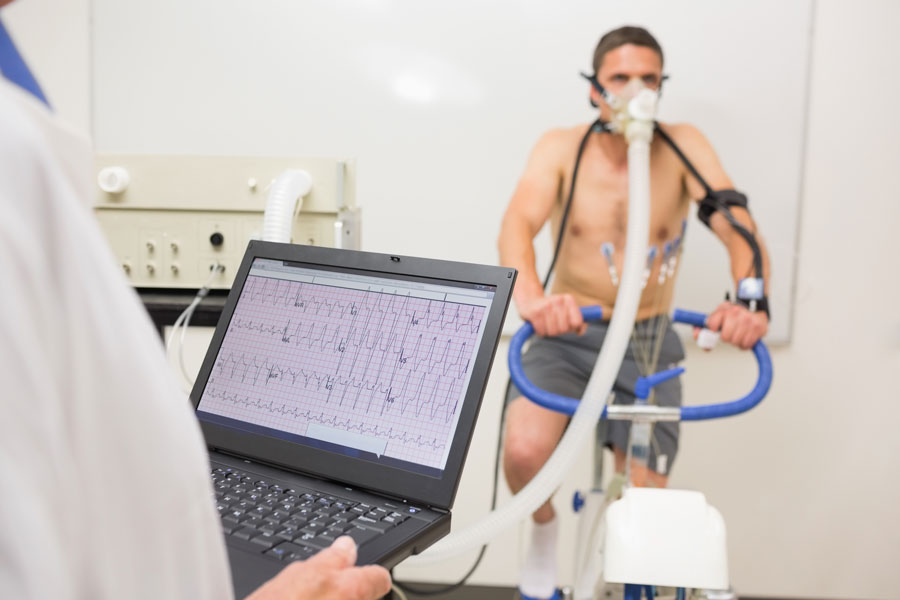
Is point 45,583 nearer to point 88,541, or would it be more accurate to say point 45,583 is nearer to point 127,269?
point 88,541

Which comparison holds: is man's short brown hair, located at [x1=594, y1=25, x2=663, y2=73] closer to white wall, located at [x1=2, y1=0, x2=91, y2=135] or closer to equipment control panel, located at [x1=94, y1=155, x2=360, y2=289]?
equipment control panel, located at [x1=94, y1=155, x2=360, y2=289]

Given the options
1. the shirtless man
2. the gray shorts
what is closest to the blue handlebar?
the shirtless man

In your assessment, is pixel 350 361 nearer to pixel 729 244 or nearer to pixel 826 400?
pixel 729 244

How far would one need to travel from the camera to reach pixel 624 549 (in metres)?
0.93

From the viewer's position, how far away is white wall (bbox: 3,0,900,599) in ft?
6.95

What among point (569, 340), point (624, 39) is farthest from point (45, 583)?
point (624, 39)

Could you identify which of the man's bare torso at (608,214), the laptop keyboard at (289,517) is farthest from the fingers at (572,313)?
the laptop keyboard at (289,517)

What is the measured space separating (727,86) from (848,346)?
880 millimetres

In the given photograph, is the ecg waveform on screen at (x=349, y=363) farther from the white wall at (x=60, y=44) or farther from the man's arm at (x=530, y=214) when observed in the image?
the white wall at (x=60, y=44)

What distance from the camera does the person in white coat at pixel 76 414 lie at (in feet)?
0.75

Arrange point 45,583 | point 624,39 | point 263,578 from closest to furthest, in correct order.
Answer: point 45,583 → point 263,578 → point 624,39

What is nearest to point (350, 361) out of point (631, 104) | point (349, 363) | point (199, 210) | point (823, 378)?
point (349, 363)

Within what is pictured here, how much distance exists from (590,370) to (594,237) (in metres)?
0.34

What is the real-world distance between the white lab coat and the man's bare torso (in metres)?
1.60
